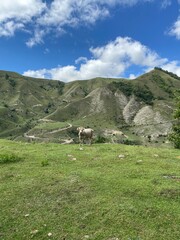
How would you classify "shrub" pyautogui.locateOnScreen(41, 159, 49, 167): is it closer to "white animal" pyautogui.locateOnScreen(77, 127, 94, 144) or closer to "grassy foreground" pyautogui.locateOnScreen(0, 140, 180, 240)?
"grassy foreground" pyautogui.locateOnScreen(0, 140, 180, 240)

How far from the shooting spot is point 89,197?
1462 centimetres

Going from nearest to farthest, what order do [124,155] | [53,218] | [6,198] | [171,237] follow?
[171,237]
[53,218]
[6,198]
[124,155]

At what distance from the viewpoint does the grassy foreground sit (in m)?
12.0

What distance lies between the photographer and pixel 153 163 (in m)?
20.2

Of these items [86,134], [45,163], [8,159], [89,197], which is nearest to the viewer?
[89,197]

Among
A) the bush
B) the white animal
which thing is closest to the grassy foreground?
the bush

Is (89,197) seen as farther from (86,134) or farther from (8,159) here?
(86,134)

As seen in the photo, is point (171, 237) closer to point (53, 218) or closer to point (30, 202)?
point (53, 218)

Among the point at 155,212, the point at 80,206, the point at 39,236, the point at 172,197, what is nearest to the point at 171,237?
the point at 155,212

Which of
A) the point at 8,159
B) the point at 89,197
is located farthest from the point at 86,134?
the point at 89,197

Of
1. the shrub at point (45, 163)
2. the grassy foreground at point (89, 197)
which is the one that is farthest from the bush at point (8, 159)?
the shrub at point (45, 163)

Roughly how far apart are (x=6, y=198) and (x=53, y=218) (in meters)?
3.30

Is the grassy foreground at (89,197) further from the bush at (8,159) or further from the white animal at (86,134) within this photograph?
the white animal at (86,134)

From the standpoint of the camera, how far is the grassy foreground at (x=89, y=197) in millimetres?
12016
